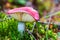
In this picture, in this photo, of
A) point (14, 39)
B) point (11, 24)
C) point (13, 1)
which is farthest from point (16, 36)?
point (13, 1)

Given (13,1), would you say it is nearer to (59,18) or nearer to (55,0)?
(55,0)

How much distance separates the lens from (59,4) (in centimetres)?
454

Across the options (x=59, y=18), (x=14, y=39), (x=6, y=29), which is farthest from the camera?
(x=59, y=18)

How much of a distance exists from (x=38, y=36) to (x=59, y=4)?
298 centimetres

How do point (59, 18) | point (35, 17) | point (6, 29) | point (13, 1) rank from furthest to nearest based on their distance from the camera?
point (13, 1), point (59, 18), point (6, 29), point (35, 17)

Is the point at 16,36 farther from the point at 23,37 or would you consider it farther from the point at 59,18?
the point at 59,18

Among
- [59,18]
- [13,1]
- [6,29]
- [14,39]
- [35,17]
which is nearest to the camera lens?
[35,17]

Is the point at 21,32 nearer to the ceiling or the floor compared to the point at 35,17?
nearer to the floor

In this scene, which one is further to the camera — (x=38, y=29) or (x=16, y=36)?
(x=38, y=29)

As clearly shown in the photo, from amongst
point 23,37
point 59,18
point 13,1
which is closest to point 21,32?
point 23,37

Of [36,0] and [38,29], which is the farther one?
[36,0]

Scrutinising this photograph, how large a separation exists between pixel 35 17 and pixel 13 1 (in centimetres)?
304

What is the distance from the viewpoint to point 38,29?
175 cm

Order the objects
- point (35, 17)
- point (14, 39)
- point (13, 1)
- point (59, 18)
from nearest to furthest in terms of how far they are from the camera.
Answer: point (35, 17) → point (14, 39) → point (59, 18) → point (13, 1)
